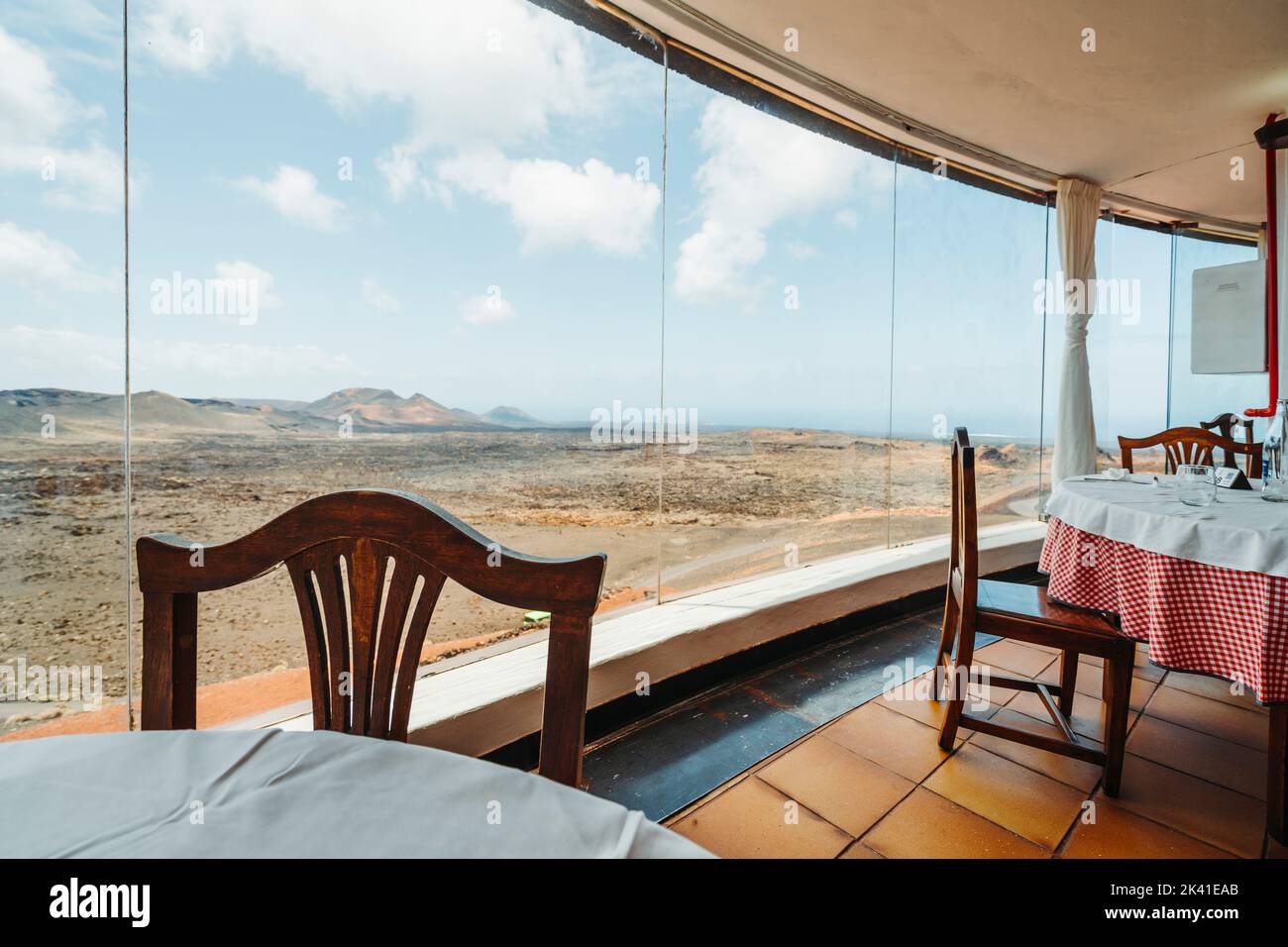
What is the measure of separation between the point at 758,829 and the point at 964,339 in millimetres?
4065

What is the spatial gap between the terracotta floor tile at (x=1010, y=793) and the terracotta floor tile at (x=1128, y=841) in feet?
0.13

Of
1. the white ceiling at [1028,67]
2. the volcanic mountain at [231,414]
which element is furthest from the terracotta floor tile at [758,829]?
the white ceiling at [1028,67]

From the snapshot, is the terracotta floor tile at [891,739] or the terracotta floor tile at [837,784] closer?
the terracotta floor tile at [837,784]

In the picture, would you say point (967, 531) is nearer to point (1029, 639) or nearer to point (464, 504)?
point (1029, 639)

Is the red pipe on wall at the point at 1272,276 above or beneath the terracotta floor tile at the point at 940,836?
above

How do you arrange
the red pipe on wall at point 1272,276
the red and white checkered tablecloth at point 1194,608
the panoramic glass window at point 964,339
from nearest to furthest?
the red and white checkered tablecloth at point 1194,608 < the red pipe on wall at point 1272,276 < the panoramic glass window at point 964,339

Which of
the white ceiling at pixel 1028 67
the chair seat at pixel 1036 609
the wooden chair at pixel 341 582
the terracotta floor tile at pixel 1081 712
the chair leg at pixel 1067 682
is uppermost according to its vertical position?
the white ceiling at pixel 1028 67

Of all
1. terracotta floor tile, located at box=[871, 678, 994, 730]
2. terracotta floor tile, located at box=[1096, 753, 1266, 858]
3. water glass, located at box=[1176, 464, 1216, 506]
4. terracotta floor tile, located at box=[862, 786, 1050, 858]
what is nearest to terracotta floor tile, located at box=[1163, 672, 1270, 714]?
terracotta floor tile, located at box=[1096, 753, 1266, 858]

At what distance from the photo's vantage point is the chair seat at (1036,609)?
5.24 feet

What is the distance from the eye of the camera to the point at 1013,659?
2.49 m

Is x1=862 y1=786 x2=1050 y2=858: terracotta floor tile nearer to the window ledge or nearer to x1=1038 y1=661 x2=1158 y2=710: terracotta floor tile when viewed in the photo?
the window ledge

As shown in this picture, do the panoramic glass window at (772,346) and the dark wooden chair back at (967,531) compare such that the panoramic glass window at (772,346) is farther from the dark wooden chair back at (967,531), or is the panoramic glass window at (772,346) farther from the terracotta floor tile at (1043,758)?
the terracotta floor tile at (1043,758)

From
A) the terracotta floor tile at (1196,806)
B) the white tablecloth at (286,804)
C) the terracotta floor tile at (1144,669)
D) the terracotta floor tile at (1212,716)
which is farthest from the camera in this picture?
the terracotta floor tile at (1144,669)
